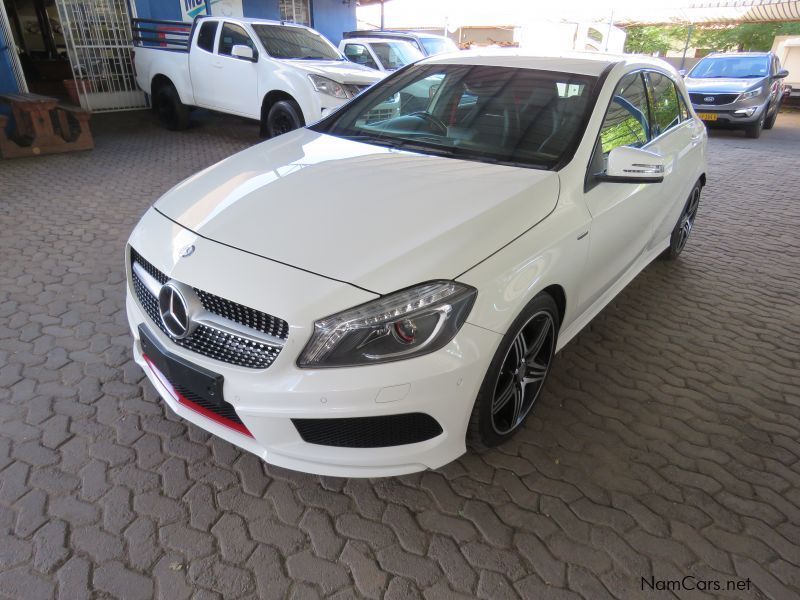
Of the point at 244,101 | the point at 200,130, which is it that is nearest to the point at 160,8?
the point at 200,130

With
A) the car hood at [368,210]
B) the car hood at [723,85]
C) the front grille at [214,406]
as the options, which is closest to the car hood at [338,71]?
the car hood at [368,210]

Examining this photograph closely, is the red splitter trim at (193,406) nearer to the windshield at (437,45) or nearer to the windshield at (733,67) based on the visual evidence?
the windshield at (437,45)

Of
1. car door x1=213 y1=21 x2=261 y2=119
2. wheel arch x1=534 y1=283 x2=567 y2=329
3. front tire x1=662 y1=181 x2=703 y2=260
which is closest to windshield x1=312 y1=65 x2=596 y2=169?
wheel arch x1=534 y1=283 x2=567 y2=329

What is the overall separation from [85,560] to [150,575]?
0.25m

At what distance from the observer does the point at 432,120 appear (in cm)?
307

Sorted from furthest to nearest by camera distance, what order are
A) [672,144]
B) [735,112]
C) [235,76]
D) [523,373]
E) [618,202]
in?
[735,112]
[235,76]
[672,144]
[618,202]
[523,373]

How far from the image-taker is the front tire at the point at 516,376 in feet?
6.66

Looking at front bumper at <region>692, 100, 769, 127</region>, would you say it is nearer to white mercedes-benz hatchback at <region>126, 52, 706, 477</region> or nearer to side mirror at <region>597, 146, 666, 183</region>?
white mercedes-benz hatchback at <region>126, 52, 706, 477</region>

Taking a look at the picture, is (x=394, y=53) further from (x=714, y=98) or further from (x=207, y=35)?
(x=714, y=98)

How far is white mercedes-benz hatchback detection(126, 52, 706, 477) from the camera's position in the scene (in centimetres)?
178

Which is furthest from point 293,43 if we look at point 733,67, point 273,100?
point 733,67

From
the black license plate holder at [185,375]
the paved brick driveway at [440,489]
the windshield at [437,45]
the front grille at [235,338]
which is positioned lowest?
the paved brick driveway at [440,489]

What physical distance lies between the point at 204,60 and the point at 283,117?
6.65ft

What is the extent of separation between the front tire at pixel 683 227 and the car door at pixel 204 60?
7.27 meters
